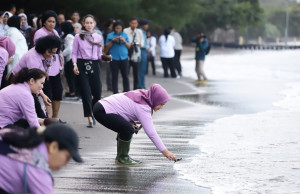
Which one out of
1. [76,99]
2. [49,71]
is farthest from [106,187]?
[76,99]

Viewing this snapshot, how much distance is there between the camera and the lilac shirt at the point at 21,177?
439cm

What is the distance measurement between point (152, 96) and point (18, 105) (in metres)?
1.79

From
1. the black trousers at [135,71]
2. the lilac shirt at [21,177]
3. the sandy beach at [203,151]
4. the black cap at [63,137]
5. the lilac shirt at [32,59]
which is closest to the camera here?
the black cap at [63,137]

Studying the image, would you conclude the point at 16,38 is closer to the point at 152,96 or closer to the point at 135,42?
the point at 152,96

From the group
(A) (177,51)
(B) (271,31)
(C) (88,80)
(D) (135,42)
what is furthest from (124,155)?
(B) (271,31)

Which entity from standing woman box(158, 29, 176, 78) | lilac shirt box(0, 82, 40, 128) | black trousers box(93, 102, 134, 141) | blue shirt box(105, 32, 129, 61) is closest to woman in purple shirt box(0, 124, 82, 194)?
lilac shirt box(0, 82, 40, 128)

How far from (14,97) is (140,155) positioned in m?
2.81

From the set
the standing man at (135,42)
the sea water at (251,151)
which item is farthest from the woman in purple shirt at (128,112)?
the standing man at (135,42)

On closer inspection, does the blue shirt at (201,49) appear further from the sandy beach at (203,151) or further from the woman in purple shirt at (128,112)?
the woman in purple shirt at (128,112)

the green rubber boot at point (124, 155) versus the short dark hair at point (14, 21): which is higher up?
the short dark hair at point (14, 21)

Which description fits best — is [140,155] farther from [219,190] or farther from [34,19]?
[34,19]

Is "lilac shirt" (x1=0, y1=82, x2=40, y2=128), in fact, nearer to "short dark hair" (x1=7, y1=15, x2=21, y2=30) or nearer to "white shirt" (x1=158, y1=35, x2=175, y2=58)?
"short dark hair" (x1=7, y1=15, x2=21, y2=30)

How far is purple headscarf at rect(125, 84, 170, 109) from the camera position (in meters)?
8.36

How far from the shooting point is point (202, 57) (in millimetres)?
22672
